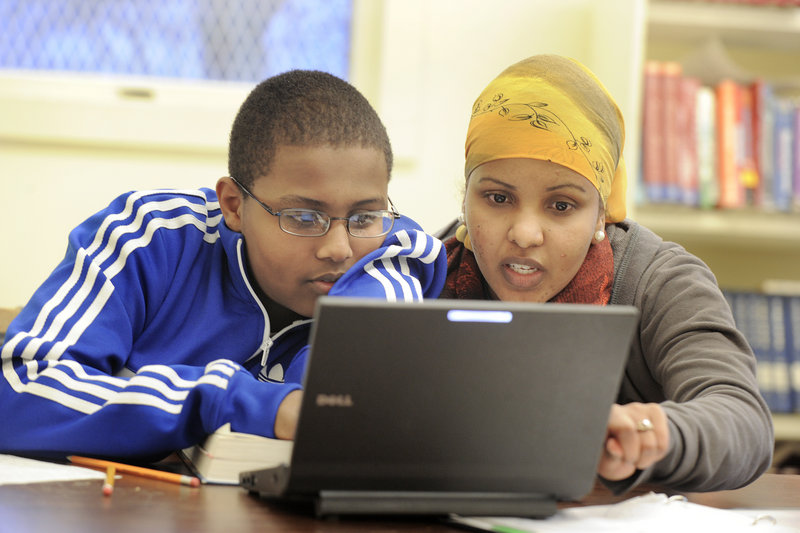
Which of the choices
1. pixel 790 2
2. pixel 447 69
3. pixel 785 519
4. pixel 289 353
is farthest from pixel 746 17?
pixel 785 519

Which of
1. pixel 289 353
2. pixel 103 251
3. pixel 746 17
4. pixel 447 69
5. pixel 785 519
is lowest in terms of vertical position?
pixel 785 519

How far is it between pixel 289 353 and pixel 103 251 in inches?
11.3

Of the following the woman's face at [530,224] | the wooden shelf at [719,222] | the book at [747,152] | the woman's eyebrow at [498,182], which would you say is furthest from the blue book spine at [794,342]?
the woman's eyebrow at [498,182]

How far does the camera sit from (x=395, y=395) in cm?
71

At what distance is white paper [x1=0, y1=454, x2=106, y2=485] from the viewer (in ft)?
2.71

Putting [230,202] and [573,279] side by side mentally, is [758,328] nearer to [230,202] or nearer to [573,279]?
[573,279]

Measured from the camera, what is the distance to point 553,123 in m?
1.34

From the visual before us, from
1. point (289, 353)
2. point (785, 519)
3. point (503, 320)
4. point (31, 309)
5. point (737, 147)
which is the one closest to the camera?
point (503, 320)

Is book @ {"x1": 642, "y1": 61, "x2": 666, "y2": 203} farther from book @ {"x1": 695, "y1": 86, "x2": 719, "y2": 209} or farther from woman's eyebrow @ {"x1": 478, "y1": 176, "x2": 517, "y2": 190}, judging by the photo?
woman's eyebrow @ {"x1": 478, "y1": 176, "x2": 517, "y2": 190}

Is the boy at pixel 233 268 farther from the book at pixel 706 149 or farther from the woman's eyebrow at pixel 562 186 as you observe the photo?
the book at pixel 706 149

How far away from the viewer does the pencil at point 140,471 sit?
868 millimetres

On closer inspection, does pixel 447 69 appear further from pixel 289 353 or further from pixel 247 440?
pixel 247 440

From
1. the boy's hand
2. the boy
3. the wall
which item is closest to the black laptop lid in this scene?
the boy's hand

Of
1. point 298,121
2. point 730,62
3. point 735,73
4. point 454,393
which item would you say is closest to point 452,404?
point 454,393
